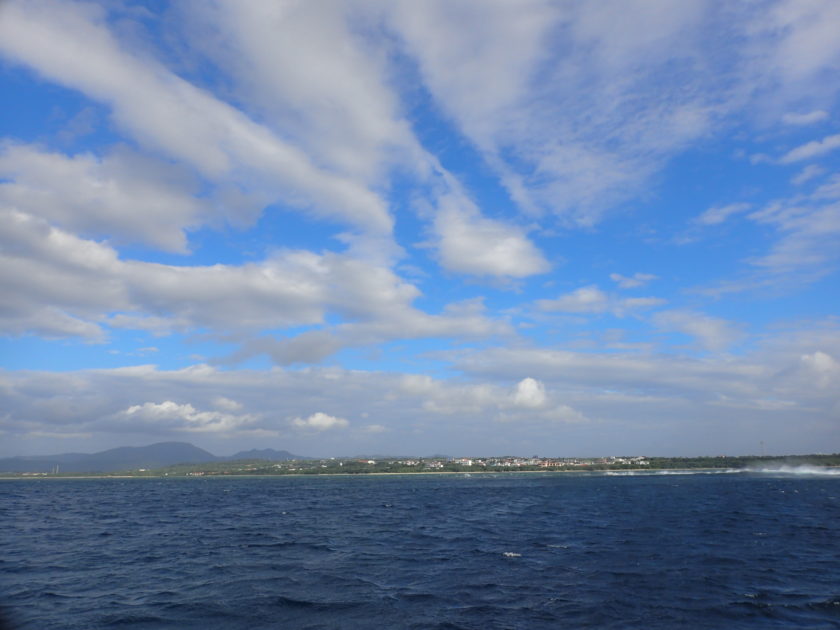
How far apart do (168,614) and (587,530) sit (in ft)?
127

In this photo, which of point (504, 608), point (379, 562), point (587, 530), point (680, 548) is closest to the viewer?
point (504, 608)

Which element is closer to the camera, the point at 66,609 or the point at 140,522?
the point at 66,609

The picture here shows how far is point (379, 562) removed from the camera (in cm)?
3344

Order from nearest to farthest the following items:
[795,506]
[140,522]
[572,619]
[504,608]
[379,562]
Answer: [572,619] < [504,608] < [379,562] < [140,522] < [795,506]

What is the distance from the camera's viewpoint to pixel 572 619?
20.9 metres

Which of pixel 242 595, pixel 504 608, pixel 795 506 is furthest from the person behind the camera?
pixel 795 506

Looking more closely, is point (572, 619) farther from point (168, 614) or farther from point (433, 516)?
point (433, 516)

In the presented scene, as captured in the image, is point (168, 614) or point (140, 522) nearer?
point (168, 614)

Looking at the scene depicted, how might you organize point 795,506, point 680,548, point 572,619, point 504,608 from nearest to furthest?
point 572,619
point 504,608
point 680,548
point 795,506

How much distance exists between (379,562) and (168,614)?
14.4 meters

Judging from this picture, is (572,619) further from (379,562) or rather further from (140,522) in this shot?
(140,522)

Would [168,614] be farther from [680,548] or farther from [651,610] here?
[680,548]

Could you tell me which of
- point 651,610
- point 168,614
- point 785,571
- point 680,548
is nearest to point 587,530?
point 680,548

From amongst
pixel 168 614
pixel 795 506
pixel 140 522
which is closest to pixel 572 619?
pixel 168 614
